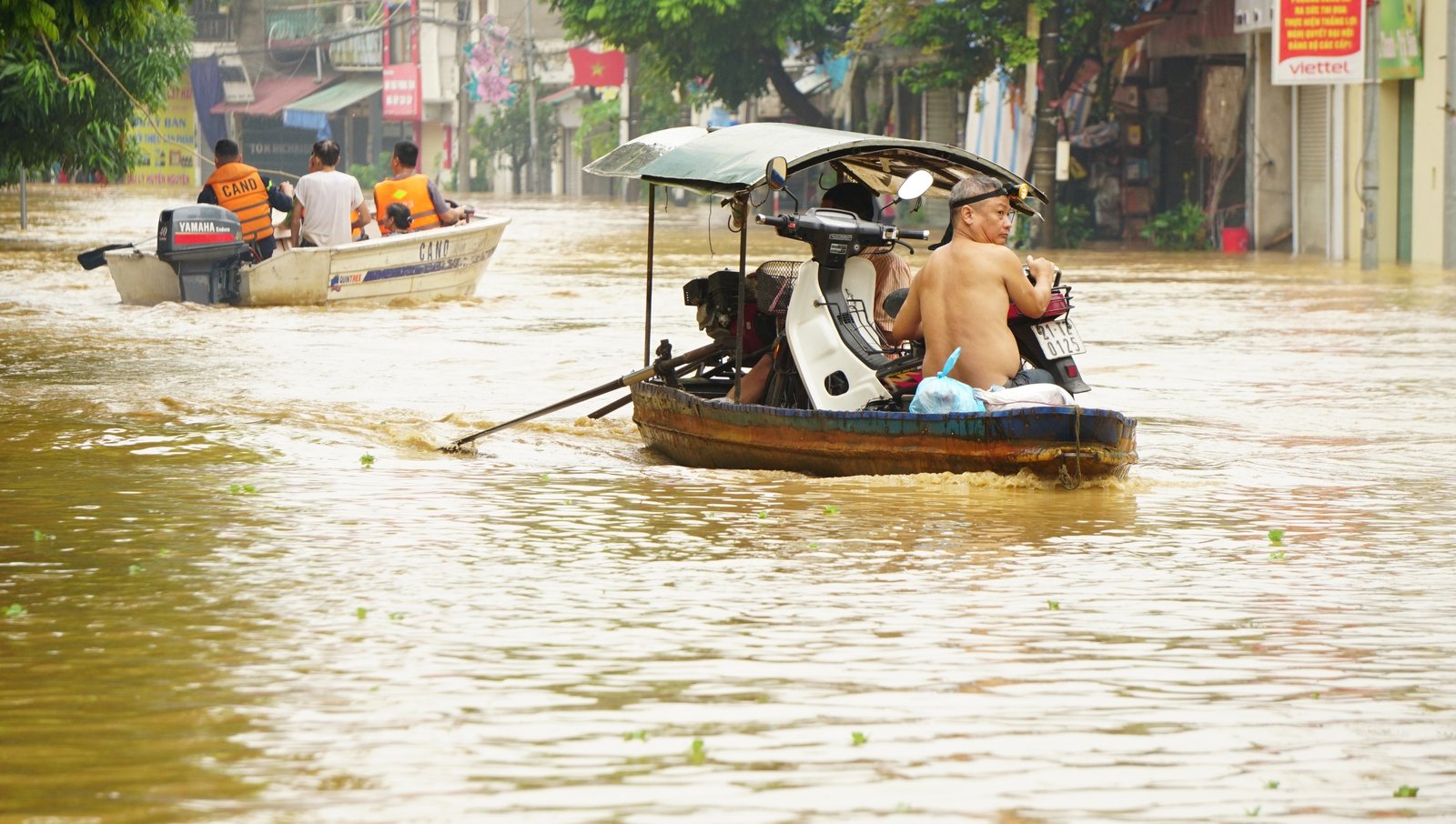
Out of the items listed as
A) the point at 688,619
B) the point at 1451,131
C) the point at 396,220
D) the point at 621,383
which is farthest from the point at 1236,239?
the point at 688,619

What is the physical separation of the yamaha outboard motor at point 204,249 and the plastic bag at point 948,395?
10519 mm

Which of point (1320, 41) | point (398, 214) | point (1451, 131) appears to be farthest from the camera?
point (1320, 41)

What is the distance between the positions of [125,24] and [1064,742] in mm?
9028

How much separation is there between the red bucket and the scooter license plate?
826 inches

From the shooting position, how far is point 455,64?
6788 cm

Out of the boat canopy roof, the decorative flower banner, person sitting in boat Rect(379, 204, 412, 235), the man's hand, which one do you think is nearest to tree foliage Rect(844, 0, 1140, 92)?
person sitting in boat Rect(379, 204, 412, 235)

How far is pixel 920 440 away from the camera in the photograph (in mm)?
8672

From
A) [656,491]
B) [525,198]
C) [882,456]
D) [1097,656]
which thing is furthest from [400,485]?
[525,198]

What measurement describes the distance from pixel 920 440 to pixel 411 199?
35.4 ft

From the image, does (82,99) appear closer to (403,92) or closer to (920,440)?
(920,440)

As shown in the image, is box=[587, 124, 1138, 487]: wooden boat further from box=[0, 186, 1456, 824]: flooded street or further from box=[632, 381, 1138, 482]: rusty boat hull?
box=[0, 186, 1456, 824]: flooded street

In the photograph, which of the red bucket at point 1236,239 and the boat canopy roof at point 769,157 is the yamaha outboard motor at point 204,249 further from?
the red bucket at point 1236,239

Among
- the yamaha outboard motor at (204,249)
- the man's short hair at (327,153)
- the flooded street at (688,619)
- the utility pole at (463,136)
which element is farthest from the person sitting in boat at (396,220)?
the utility pole at (463,136)

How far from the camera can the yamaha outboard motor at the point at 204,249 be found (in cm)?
1778
